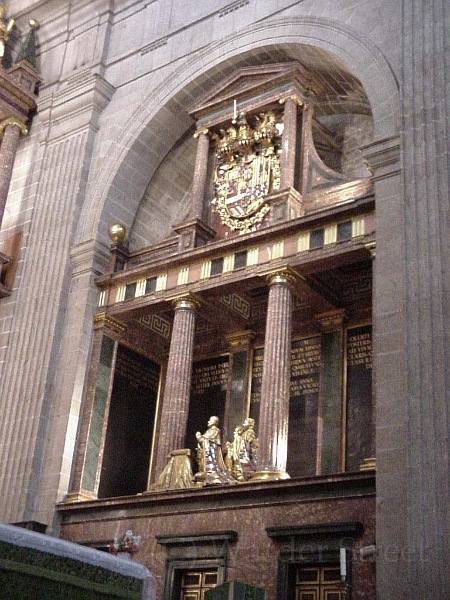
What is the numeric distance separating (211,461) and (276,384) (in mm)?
1764

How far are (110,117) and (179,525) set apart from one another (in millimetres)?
9816

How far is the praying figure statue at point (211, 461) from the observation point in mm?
14219

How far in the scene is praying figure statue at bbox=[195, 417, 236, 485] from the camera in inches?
560

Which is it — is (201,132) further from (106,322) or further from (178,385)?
(178,385)

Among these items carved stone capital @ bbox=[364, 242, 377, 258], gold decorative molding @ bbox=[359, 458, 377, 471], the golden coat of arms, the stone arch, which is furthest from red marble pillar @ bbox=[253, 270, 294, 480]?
the stone arch

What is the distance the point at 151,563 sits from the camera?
13.8 m

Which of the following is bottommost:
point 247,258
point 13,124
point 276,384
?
point 276,384

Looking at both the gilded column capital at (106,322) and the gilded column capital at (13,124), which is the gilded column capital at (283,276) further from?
the gilded column capital at (13,124)

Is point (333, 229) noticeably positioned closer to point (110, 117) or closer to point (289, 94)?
point (289, 94)

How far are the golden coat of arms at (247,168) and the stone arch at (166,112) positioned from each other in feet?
4.59

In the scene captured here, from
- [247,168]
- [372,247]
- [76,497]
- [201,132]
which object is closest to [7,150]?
[201,132]

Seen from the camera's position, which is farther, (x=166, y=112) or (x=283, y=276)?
(x=166, y=112)

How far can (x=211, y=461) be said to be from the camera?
1455 cm

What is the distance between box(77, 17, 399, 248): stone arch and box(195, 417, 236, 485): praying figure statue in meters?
5.41
